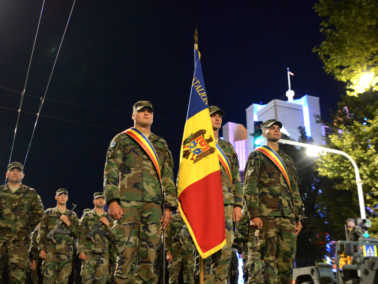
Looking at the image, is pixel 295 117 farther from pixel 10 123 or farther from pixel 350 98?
pixel 10 123

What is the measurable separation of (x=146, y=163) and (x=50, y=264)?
5.79 metres

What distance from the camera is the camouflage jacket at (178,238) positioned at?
10250 millimetres

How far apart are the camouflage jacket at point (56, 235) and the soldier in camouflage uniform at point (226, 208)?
555 cm

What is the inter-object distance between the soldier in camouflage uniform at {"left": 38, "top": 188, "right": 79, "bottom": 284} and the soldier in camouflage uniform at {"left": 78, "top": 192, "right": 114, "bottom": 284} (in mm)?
297

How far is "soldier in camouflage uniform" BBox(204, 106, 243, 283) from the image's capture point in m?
4.91

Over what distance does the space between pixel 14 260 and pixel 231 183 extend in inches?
186

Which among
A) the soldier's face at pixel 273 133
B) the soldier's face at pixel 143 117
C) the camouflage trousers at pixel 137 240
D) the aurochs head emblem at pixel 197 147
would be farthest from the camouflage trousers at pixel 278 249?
the soldier's face at pixel 143 117

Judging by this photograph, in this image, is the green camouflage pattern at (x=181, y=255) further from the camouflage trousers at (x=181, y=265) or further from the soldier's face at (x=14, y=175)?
the soldier's face at (x=14, y=175)

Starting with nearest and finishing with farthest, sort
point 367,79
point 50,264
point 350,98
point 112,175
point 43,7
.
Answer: point 112,175 < point 50,264 < point 367,79 < point 43,7 < point 350,98

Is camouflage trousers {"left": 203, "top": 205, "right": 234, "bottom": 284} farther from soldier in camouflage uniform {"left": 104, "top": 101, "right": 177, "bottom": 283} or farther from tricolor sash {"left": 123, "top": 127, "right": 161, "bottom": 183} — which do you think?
tricolor sash {"left": 123, "top": 127, "right": 161, "bottom": 183}

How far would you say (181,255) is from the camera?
10.4m

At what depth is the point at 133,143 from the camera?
4.89 metres

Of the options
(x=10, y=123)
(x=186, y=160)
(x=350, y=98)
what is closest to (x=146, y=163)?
(x=186, y=160)

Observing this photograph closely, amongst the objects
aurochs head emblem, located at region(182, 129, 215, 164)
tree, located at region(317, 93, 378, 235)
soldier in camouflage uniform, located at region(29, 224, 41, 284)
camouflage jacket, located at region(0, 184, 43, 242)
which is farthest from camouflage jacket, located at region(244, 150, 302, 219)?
tree, located at region(317, 93, 378, 235)
